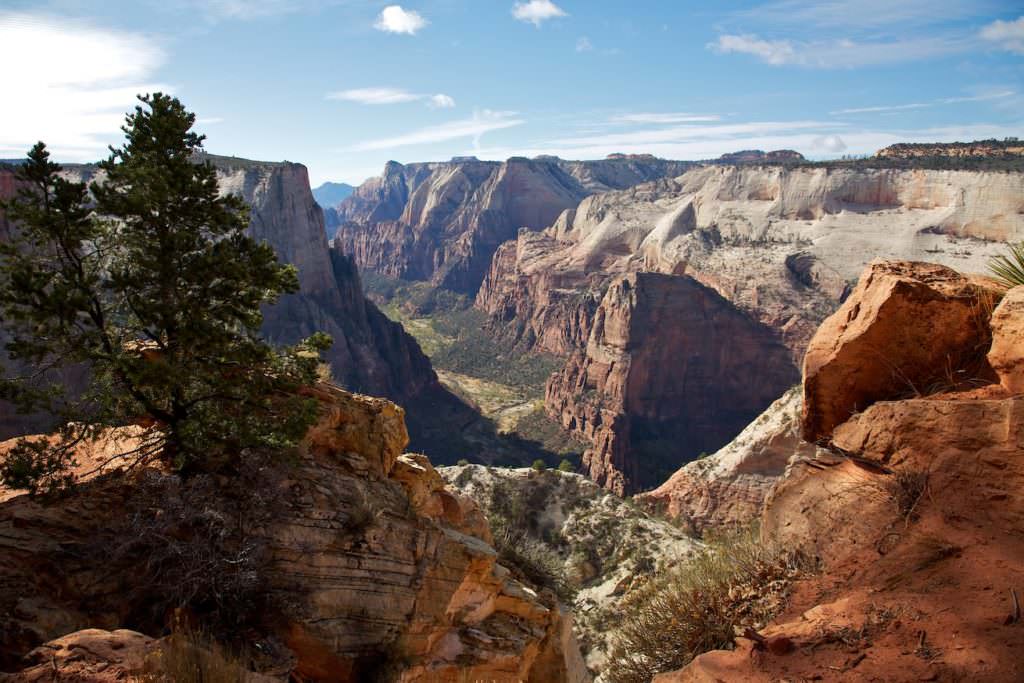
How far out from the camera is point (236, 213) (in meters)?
8.73

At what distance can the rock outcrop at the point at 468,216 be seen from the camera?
155m

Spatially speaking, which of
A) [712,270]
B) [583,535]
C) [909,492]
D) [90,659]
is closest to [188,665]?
[90,659]

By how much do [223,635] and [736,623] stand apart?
5.63 metres

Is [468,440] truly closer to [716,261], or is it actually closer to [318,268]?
[318,268]

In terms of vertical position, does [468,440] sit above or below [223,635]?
below

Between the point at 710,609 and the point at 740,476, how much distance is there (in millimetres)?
30884

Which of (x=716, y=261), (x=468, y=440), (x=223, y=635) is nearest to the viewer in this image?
(x=223, y=635)

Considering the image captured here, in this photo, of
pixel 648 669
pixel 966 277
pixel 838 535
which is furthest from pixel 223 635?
pixel 966 277

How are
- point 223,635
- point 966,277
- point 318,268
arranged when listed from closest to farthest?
point 223,635 < point 966,277 < point 318,268

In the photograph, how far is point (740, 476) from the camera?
35.3m

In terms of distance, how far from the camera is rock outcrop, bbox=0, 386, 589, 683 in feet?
21.4

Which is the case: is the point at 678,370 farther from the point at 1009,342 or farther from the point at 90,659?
the point at 90,659

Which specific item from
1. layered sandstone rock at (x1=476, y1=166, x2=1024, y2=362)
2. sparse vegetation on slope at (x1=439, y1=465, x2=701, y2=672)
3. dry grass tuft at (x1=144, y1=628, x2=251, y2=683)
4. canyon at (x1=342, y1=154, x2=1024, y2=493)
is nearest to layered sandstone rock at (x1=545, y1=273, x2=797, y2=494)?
canyon at (x1=342, y1=154, x2=1024, y2=493)

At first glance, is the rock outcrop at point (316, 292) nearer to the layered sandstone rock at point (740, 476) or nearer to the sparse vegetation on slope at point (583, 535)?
the layered sandstone rock at point (740, 476)
